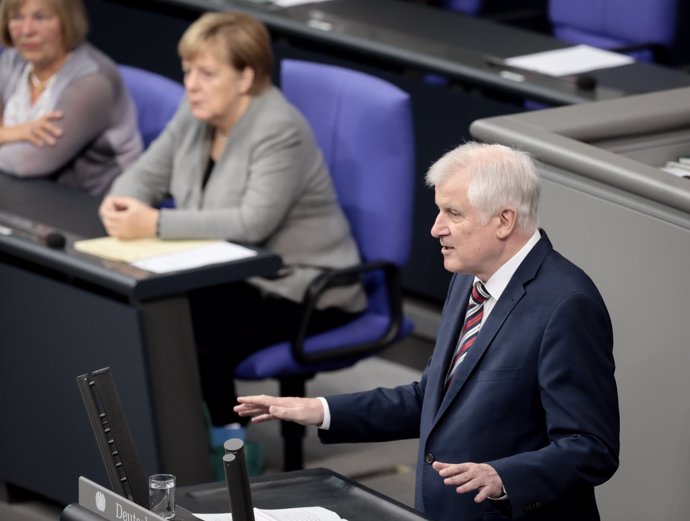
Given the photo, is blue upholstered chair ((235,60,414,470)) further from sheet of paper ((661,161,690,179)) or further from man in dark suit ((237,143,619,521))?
man in dark suit ((237,143,619,521))

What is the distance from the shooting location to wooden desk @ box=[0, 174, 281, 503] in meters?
4.09

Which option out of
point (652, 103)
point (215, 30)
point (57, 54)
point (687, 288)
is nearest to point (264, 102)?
point (215, 30)

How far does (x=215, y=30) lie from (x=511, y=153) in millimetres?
1936

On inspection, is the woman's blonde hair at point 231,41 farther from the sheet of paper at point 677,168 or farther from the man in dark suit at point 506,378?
the man in dark suit at point 506,378

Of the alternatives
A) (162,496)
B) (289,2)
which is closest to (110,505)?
(162,496)

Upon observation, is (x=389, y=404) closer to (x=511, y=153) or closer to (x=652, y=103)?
(x=511, y=153)

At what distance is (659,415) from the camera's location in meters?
3.26

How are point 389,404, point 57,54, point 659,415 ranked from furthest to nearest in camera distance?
point 57,54 < point 659,415 < point 389,404

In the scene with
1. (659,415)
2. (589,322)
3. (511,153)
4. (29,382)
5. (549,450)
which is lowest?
(29,382)

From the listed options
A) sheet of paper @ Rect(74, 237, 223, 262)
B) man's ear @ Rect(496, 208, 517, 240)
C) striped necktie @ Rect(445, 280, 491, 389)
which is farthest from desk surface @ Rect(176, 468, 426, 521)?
sheet of paper @ Rect(74, 237, 223, 262)

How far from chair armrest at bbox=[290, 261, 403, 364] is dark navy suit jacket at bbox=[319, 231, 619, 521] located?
150 centimetres

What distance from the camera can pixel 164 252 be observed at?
4.27 metres

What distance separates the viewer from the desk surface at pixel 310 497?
8.71 feet

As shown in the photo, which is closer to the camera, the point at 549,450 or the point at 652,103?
the point at 549,450
